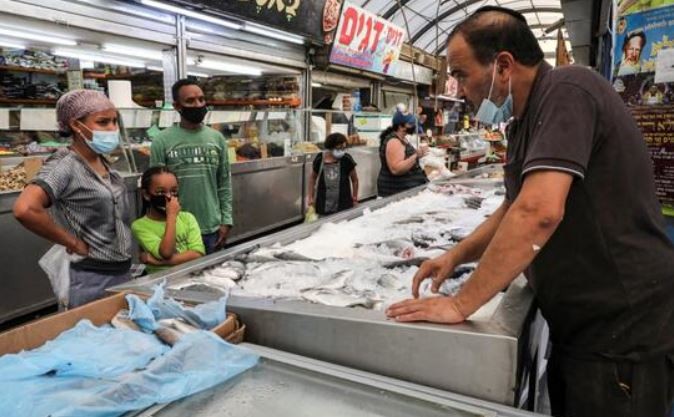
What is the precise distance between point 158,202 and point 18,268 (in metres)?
2.02

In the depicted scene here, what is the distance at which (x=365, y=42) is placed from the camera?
11.0 m

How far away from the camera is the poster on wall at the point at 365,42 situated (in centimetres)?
985

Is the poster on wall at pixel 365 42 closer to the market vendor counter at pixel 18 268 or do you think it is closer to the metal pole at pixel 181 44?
the metal pole at pixel 181 44

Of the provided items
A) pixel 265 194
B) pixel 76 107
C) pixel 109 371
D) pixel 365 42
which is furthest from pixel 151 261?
pixel 365 42

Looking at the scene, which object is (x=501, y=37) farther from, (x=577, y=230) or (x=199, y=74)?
(x=199, y=74)

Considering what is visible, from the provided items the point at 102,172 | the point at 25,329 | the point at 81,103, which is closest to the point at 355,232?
the point at 102,172

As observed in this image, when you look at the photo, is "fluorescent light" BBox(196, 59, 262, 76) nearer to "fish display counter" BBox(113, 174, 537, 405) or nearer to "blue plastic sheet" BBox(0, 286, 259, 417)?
"fish display counter" BBox(113, 174, 537, 405)

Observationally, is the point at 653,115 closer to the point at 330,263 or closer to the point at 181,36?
the point at 330,263

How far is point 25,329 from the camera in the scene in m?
1.51

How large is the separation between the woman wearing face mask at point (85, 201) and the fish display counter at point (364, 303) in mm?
481

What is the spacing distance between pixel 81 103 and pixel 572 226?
2.37 m

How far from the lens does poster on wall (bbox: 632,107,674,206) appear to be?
2543mm

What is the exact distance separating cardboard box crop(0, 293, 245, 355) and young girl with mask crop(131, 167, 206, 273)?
0.92 meters

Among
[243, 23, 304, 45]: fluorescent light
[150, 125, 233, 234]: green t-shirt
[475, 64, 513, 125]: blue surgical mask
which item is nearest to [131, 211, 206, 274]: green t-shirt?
[150, 125, 233, 234]: green t-shirt
